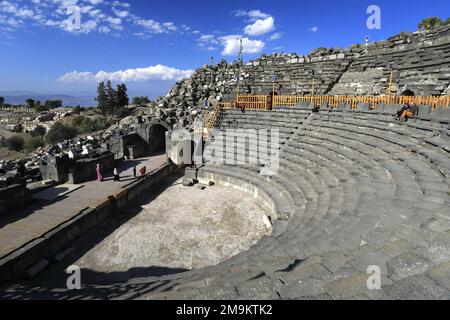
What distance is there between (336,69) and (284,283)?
2187cm

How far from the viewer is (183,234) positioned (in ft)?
32.2

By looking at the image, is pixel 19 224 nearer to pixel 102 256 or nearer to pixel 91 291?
pixel 102 256

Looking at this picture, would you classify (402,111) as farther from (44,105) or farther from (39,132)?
(44,105)

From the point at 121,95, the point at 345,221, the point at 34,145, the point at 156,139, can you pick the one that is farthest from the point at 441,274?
the point at 121,95

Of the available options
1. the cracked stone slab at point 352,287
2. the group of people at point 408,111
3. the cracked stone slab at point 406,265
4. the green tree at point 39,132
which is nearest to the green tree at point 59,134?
the green tree at point 39,132

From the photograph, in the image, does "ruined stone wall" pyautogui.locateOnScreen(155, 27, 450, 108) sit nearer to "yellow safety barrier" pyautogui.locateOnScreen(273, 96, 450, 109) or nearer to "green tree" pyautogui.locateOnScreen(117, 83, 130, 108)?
"yellow safety barrier" pyautogui.locateOnScreen(273, 96, 450, 109)

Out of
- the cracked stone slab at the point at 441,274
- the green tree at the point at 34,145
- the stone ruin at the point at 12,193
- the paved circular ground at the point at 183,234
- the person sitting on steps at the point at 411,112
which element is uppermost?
the person sitting on steps at the point at 411,112

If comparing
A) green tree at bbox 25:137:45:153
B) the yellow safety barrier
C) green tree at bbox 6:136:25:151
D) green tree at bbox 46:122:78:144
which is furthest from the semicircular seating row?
green tree at bbox 6:136:25:151

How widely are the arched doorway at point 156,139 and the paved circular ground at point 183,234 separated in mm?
8165

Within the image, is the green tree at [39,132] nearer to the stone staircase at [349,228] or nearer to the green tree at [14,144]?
the green tree at [14,144]

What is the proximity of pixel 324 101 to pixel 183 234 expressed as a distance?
461 inches

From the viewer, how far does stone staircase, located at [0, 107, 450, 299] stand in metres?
3.67

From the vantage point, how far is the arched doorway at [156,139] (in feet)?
67.5
